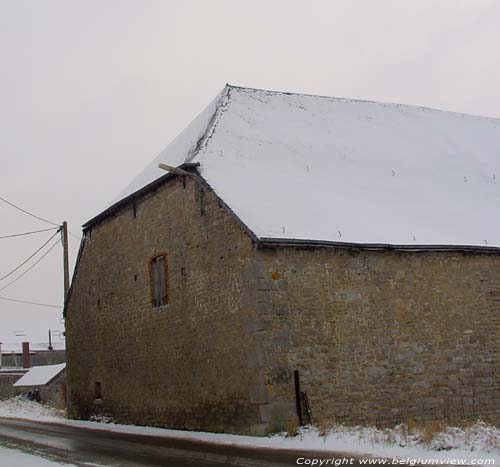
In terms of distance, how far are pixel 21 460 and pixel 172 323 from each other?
568 centimetres

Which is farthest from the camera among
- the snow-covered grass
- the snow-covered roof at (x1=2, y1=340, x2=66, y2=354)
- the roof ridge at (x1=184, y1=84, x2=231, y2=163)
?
the snow-covered roof at (x1=2, y1=340, x2=66, y2=354)

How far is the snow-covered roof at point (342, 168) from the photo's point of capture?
15.2m

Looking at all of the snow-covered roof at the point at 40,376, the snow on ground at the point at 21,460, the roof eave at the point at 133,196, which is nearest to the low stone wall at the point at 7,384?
the snow-covered roof at the point at 40,376

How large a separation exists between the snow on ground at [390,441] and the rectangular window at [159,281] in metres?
3.34

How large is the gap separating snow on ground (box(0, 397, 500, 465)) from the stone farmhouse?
651mm

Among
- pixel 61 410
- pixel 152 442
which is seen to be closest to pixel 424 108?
pixel 152 442

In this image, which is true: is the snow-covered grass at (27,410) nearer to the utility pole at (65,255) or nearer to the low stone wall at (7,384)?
the low stone wall at (7,384)

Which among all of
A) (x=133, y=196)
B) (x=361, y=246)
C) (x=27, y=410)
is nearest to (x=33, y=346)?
(x=27, y=410)

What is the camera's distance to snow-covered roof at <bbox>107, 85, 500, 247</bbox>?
15.2 metres

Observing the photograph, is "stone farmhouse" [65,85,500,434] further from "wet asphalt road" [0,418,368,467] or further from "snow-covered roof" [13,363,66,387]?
"snow-covered roof" [13,363,66,387]

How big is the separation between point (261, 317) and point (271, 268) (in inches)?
39.5

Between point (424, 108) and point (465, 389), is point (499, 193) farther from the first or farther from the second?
point (465, 389)

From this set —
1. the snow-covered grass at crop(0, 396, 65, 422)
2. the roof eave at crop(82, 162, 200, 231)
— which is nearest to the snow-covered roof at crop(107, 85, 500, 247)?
the roof eave at crop(82, 162, 200, 231)

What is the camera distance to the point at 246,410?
537 inches
